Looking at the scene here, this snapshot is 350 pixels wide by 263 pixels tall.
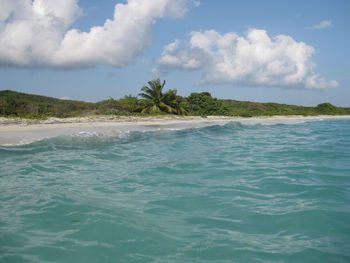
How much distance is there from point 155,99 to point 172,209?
→ 69.1ft

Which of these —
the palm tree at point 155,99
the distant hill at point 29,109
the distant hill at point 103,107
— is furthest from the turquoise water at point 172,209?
the palm tree at point 155,99

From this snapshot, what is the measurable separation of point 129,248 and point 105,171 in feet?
10.2

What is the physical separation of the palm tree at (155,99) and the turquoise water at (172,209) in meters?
17.4

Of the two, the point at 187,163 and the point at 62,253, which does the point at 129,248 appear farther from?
the point at 187,163

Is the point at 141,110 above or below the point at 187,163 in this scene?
above

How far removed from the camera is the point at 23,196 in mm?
3924

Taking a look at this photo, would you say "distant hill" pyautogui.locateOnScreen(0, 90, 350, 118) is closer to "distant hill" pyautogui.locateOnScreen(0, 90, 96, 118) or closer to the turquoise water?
"distant hill" pyautogui.locateOnScreen(0, 90, 96, 118)

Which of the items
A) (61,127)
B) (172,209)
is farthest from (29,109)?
(172,209)

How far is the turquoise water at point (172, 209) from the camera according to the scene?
8.39ft

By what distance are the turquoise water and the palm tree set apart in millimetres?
17420

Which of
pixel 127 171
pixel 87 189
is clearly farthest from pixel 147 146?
pixel 87 189

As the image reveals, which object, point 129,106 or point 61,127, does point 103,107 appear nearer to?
point 129,106

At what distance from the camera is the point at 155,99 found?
2423cm

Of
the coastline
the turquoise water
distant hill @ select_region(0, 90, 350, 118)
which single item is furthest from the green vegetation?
the turquoise water
